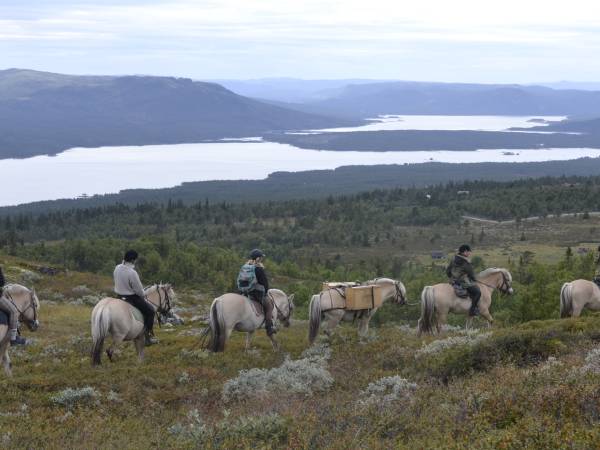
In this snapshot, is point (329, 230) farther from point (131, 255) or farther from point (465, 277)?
point (131, 255)

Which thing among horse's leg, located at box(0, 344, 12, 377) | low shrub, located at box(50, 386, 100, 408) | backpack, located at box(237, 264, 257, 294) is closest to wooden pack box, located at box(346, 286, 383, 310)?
backpack, located at box(237, 264, 257, 294)

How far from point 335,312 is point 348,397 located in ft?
22.0

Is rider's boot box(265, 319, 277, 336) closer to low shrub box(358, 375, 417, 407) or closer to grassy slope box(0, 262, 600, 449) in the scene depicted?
grassy slope box(0, 262, 600, 449)

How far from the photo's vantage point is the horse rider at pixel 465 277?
21.1 meters

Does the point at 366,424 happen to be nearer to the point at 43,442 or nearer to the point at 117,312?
the point at 43,442

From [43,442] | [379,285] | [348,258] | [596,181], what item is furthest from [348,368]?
[596,181]

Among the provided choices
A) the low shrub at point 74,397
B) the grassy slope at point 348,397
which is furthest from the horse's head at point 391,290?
the low shrub at point 74,397

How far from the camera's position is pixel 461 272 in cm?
2131

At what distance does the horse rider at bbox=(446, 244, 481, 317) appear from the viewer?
21141 millimetres

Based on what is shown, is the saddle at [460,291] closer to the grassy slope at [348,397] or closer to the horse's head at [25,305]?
the grassy slope at [348,397]

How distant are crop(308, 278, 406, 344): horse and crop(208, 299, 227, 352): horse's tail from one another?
2560mm

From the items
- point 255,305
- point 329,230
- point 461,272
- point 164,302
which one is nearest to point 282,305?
point 255,305

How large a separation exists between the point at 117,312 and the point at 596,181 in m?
172

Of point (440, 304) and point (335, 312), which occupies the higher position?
point (440, 304)
